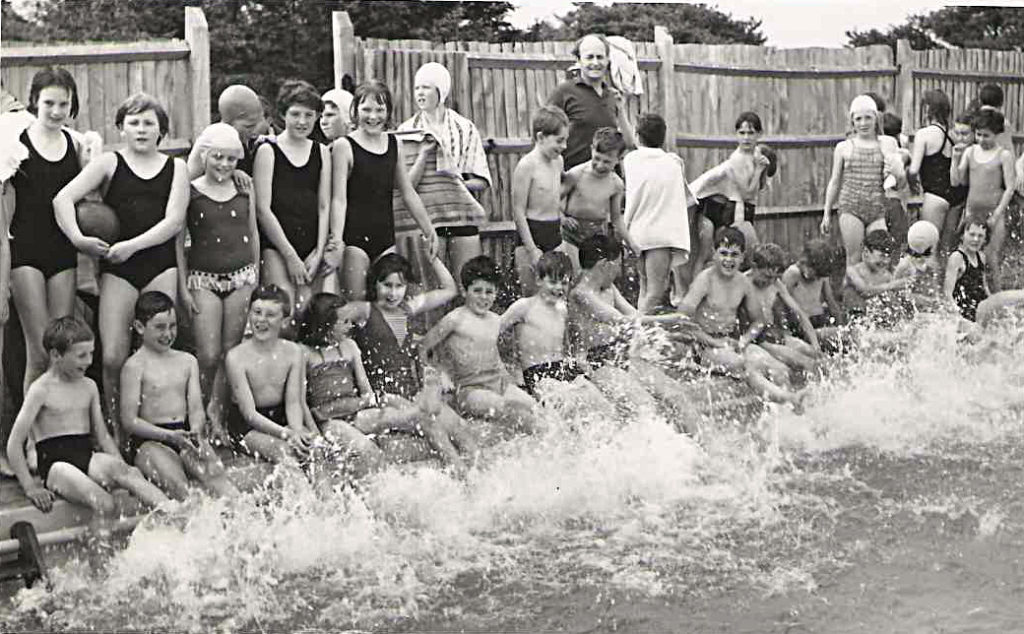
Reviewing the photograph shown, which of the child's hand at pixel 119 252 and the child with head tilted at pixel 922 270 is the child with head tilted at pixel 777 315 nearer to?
the child with head tilted at pixel 922 270

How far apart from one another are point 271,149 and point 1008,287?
24.2 feet

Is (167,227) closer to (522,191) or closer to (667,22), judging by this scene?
(522,191)

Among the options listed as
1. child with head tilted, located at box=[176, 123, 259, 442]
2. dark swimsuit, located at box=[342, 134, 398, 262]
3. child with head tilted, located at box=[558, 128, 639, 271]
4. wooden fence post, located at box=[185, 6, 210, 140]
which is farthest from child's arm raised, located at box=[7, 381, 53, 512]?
child with head tilted, located at box=[558, 128, 639, 271]

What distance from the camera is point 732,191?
1087cm

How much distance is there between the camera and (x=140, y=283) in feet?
20.5

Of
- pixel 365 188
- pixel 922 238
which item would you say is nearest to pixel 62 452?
pixel 365 188

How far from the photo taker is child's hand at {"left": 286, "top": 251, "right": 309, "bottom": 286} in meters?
6.83

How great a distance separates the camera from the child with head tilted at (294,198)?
683cm

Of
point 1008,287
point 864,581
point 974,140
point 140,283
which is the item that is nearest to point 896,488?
point 864,581

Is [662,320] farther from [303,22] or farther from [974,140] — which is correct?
[303,22]

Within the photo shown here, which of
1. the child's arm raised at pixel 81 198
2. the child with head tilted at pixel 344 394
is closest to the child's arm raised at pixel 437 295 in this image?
the child with head tilted at pixel 344 394

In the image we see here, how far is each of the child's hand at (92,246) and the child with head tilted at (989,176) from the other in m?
8.10

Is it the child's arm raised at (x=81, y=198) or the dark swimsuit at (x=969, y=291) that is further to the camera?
the dark swimsuit at (x=969, y=291)

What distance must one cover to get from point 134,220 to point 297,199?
1002mm
